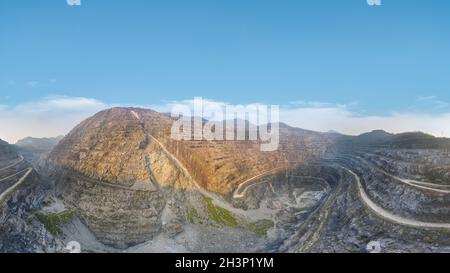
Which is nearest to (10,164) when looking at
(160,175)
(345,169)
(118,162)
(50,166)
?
(50,166)

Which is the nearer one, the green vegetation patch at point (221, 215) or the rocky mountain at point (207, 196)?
the rocky mountain at point (207, 196)

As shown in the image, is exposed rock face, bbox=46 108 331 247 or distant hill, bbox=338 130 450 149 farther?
distant hill, bbox=338 130 450 149

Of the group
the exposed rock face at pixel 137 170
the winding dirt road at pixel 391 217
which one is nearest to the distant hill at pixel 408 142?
the winding dirt road at pixel 391 217

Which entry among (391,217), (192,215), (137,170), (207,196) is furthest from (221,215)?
(391,217)

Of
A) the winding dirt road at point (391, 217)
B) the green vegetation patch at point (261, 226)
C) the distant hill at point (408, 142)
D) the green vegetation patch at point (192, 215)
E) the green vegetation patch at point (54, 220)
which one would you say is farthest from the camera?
the distant hill at point (408, 142)

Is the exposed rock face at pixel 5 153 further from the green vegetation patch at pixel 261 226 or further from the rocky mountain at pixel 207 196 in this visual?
the green vegetation patch at pixel 261 226

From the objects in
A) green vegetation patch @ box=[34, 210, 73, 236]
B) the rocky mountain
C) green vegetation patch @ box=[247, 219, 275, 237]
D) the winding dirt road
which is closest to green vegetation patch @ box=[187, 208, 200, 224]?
the rocky mountain

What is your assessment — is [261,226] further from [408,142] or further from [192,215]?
[408,142]

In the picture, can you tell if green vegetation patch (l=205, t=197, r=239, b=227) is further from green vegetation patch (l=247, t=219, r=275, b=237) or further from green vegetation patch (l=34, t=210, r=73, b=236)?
green vegetation patch (l=34, t=210, r=73, b=236)
